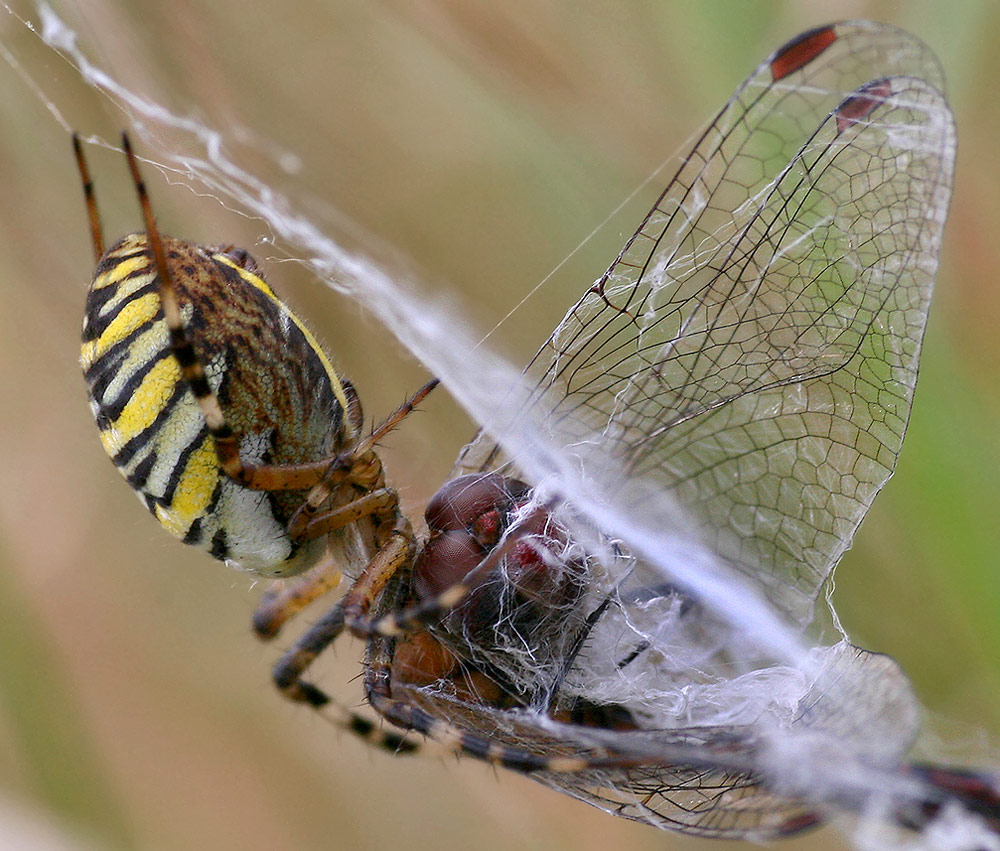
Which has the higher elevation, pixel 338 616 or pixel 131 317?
pixel 131 317

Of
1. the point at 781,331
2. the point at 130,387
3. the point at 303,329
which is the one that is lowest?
the point at 130,387

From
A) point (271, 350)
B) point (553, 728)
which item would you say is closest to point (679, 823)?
point (553, 728)

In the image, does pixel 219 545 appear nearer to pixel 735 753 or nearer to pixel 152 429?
pixel 152 429

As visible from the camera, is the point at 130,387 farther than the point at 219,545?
No

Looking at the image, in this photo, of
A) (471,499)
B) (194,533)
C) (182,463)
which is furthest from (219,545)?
(471,499)

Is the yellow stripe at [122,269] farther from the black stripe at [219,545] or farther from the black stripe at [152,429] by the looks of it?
the black stripe at [219,545]

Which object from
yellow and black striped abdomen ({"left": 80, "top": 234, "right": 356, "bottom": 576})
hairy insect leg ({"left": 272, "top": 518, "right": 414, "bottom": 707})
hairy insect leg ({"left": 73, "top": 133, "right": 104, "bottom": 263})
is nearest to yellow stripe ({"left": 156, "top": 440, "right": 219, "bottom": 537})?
yellow and black striped abdomen ({"left": 80, "top": 234, "right": 356, "bottom": 576})

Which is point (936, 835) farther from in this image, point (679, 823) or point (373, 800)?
point (373, 800)
